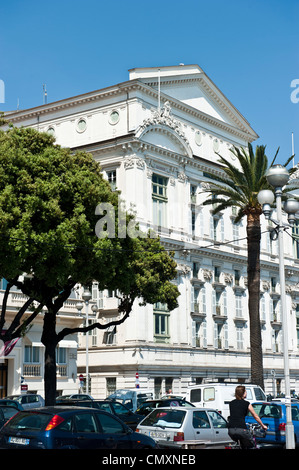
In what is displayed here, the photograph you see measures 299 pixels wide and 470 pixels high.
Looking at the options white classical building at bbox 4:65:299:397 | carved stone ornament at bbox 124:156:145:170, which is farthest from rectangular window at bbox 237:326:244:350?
carved stone ornament at bbox 124:156:145:170

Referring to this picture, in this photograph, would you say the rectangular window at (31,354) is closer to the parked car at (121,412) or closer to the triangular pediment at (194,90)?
the parked car at (121,412)

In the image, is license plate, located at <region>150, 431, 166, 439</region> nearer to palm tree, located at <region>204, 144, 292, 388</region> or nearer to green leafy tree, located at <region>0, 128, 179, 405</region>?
green leafy tree, located at <region>0, 128, 179, 405</region>

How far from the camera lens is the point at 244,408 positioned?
15.9 m

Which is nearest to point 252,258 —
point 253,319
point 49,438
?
point 253,319

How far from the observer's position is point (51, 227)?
1055 inches

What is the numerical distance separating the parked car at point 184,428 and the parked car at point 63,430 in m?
2.49

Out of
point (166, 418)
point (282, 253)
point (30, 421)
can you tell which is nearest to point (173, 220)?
point (282, 253)

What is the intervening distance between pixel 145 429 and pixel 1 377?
940 inches

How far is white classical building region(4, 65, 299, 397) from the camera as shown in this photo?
4934 centimetres

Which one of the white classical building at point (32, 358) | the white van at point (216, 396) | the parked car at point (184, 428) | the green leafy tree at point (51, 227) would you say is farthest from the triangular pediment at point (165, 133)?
the parked car at point (184, 428)

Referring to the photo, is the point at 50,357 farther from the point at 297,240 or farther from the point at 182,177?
the point at 297,240

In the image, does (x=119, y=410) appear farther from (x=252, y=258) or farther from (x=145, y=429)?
(x=252, y=258)

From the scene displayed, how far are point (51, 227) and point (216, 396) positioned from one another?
9180mm

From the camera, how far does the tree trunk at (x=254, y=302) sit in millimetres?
37219
